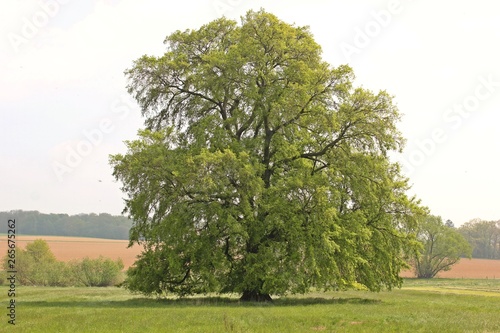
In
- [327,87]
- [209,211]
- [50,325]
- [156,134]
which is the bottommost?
[50,325]

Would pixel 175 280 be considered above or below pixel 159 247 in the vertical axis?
below

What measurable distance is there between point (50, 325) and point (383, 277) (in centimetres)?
2325

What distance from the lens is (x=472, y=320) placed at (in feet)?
74.3

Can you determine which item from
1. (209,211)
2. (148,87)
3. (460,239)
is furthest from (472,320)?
(460,239)

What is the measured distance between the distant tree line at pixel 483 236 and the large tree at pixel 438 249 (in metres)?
65.8

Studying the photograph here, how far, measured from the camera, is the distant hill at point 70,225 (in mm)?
181625

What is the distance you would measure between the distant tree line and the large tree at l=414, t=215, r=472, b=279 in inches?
2592

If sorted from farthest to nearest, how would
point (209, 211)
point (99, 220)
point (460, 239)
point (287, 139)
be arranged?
point (99, 220), point (460, 239), point (287, 139), point (209, 211)

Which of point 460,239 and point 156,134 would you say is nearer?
point 156,134

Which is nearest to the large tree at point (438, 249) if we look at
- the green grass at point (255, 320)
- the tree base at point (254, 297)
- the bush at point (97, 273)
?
the bush at point (97, 273)

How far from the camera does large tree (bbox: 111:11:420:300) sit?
32.4 meters

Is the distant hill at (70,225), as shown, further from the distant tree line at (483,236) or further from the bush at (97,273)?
the distant tree line at (483,236)

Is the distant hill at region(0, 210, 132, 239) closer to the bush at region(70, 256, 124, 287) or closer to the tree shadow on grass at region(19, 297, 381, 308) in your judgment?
the bush at region(70, 256, 124, 287)

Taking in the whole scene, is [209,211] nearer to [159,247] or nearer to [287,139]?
[159,247]
